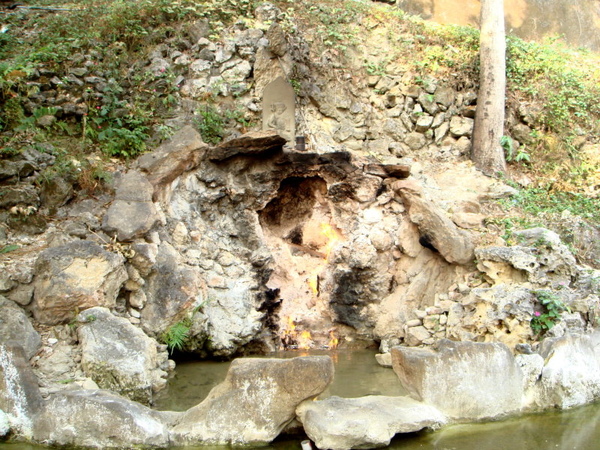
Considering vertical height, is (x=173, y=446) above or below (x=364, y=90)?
below

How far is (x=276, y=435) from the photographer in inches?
199

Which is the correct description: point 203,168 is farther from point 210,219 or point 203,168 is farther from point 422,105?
point 422,105

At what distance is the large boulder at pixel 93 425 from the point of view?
4766 mm

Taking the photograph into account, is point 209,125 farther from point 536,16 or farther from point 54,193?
point 536,16

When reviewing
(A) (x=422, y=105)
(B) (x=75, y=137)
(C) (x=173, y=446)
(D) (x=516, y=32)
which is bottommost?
(C) (x=173, y=446)

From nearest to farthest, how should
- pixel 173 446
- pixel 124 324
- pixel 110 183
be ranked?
pixel 173 446 < pixel 124 324 < pixel 110 183

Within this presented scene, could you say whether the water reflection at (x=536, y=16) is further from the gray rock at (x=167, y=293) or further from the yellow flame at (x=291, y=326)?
the gray rock at (x=167, y=293)

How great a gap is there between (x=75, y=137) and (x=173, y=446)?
537 cm

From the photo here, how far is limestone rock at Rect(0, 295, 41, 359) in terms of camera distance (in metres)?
5.51

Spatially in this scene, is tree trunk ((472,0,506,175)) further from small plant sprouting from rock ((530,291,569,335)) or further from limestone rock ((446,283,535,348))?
small plant sprouting from rock ((530,291,569,335))

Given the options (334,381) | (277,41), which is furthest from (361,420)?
(277,41)

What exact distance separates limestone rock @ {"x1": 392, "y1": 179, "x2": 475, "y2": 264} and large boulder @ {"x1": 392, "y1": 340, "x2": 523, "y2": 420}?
2.25 metres

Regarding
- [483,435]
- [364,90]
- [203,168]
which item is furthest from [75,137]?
[483,435]

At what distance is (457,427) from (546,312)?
223cm
